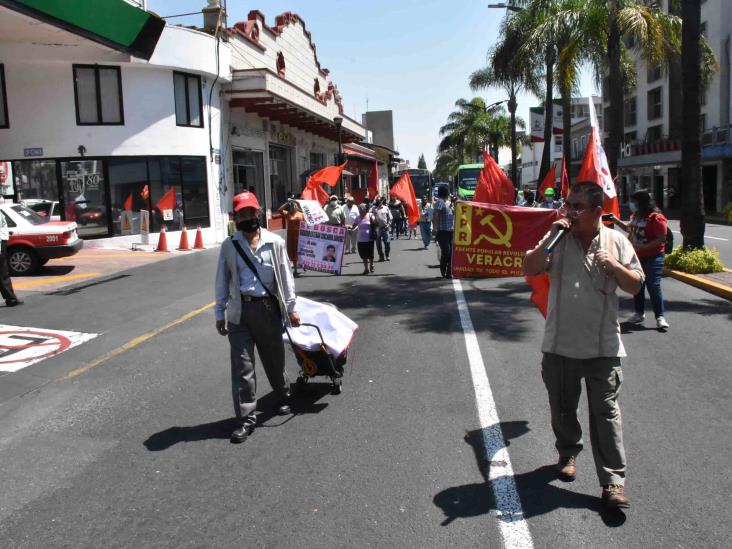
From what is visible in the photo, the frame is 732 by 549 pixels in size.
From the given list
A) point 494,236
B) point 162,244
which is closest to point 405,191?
point 162,244

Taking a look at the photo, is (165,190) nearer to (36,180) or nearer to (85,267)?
(36,180)

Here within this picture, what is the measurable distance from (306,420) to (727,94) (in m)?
40.7

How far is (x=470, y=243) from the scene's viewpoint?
745cm

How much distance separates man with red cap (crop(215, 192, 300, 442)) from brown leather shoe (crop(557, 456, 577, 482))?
2.20 meters

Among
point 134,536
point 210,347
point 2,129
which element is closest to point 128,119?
point 2,129

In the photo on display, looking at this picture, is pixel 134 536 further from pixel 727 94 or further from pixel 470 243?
pixel 727 94

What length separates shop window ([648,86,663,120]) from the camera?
49344 millimetres

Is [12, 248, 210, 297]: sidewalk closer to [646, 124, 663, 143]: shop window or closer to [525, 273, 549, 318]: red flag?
[525, 273, 549, 318]: red flag

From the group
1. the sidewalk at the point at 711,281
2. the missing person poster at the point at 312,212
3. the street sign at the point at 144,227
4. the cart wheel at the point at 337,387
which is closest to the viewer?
the cart wheel at the point at 337,387

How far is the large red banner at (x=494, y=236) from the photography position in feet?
22.4

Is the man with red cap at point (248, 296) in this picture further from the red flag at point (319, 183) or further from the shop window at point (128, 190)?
the shop window at point (128, 190)

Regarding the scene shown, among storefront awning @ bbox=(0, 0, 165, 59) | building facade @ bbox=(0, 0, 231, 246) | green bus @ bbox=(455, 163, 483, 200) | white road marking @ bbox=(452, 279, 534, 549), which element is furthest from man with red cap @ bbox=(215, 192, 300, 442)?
green bus @ bbox=(455, 163, 483, 200)

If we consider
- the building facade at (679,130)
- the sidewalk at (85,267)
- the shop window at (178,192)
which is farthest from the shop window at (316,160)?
the sidewalk at (85,267)

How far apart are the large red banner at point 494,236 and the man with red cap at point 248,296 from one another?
9.02 ft
